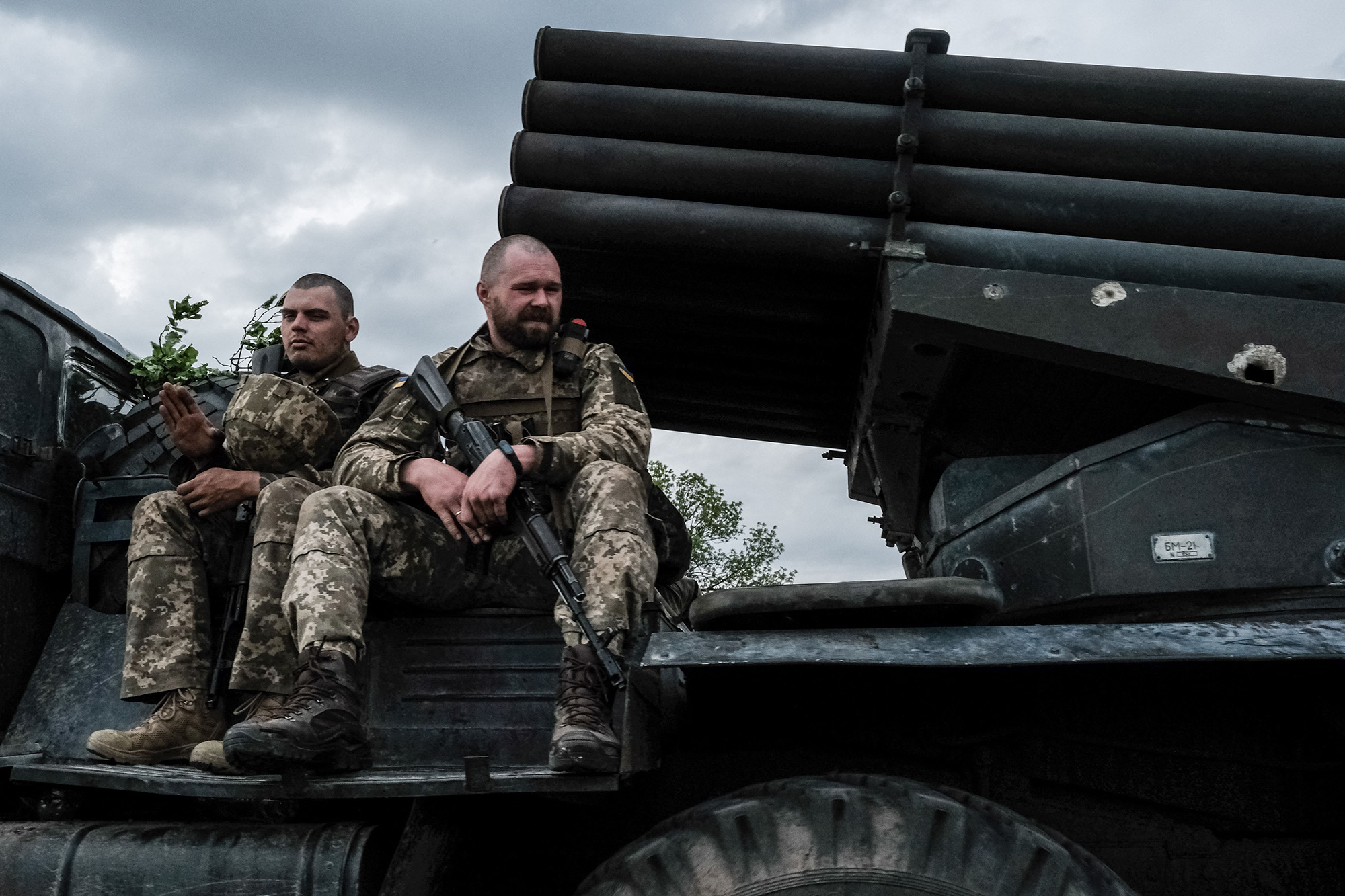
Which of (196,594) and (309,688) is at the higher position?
(196,594)

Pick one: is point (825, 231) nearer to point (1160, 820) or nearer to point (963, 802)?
A: point (963, 802)

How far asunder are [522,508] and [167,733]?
44.9 inches

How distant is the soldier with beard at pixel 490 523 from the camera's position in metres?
2.56

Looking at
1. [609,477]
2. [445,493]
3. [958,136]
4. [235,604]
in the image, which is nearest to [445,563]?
[445,493]

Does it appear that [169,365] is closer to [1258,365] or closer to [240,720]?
[240,720]

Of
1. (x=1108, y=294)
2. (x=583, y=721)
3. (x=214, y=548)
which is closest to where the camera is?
(x=583, y=721)

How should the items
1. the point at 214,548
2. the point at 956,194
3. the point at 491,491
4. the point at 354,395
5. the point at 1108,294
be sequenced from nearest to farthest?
1. the point at 1108,294
2. the point at 491,491
3. the point at 956,194
4. the point at 214,548
5. the point at 354,395

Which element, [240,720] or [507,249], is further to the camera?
[507,249]

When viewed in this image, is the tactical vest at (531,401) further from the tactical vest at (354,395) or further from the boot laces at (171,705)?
the boot laces at (171,705)

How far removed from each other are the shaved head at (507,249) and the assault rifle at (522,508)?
322 millimetres

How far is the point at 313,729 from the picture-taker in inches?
99.3

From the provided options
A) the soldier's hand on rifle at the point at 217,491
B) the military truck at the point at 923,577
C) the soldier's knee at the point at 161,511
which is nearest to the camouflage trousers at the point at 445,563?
the military truck at the point at 923,577

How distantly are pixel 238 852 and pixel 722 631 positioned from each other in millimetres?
1190

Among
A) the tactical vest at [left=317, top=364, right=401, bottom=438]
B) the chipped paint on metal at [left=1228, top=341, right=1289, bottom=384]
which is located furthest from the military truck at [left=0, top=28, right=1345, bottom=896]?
the tactical vest at [left=317, top=364, right=401, bottom=438]
